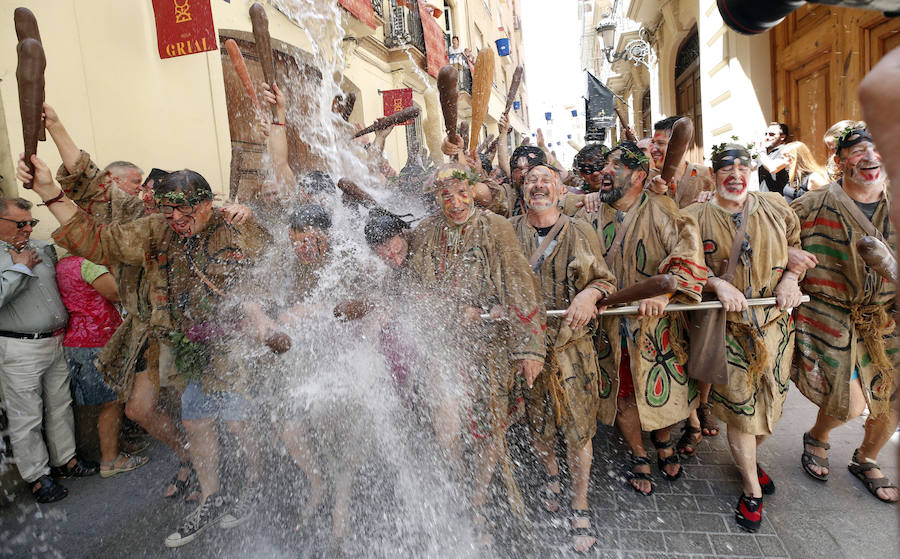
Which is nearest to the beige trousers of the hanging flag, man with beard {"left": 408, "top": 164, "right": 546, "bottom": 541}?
man with beard {"left": 408, "top": 164, "right": 546, "bottom": 541}

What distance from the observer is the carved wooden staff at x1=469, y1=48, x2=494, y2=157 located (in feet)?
12.8

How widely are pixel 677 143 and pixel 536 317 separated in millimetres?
1389

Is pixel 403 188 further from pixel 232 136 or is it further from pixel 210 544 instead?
pixel 210 544

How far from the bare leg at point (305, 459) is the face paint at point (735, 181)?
2882 millimetres

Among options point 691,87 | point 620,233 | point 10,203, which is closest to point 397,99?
point 691,87

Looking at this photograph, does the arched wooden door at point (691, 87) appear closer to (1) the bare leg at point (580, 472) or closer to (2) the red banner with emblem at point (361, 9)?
(2) the red banner with emblem at point (361, 9)

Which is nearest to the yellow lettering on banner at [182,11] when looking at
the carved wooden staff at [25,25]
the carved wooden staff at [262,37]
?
the carved wooden staff at [262,37]

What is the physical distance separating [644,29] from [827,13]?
7.77m

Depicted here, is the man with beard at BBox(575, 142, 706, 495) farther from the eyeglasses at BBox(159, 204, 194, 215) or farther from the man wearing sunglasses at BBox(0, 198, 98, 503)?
the man wearing sunglasses at BBox(0, 198, 98, 503)

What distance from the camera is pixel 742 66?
6.82m

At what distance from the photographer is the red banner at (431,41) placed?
11664 millimetres

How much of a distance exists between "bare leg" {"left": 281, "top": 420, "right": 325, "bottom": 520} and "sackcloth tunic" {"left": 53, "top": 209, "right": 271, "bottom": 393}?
1.25ft

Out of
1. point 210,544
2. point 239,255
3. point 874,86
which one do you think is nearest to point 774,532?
point 874,86

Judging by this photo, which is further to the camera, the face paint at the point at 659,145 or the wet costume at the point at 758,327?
the face paint at the point at 659,145
